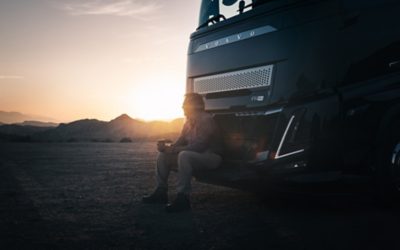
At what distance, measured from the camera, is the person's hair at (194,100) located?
18.1 feet

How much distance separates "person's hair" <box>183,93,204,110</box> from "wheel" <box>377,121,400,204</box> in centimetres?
202

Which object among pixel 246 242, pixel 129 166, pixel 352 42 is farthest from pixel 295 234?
pixel 129 166

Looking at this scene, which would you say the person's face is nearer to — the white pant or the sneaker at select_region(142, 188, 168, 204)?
the white pant

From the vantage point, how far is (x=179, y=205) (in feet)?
16.7

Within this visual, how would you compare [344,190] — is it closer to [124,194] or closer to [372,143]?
[372,143]

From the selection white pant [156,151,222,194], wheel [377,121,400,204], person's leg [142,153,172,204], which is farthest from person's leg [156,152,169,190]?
wheel [377,121,400,204]

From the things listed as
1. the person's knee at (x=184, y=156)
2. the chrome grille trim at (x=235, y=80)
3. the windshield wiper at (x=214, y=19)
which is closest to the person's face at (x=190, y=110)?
the chrome grille trim at (x=235, y=80)

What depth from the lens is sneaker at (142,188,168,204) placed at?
5.59 metres

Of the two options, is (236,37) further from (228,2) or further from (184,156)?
(184,156)

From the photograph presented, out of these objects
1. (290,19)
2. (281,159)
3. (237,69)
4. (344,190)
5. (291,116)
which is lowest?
(344,190)

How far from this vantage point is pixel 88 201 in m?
5.70

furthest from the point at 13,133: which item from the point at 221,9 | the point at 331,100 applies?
the point at 331,100

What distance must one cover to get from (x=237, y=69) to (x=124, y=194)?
2294mm

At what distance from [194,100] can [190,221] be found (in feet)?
4.92
